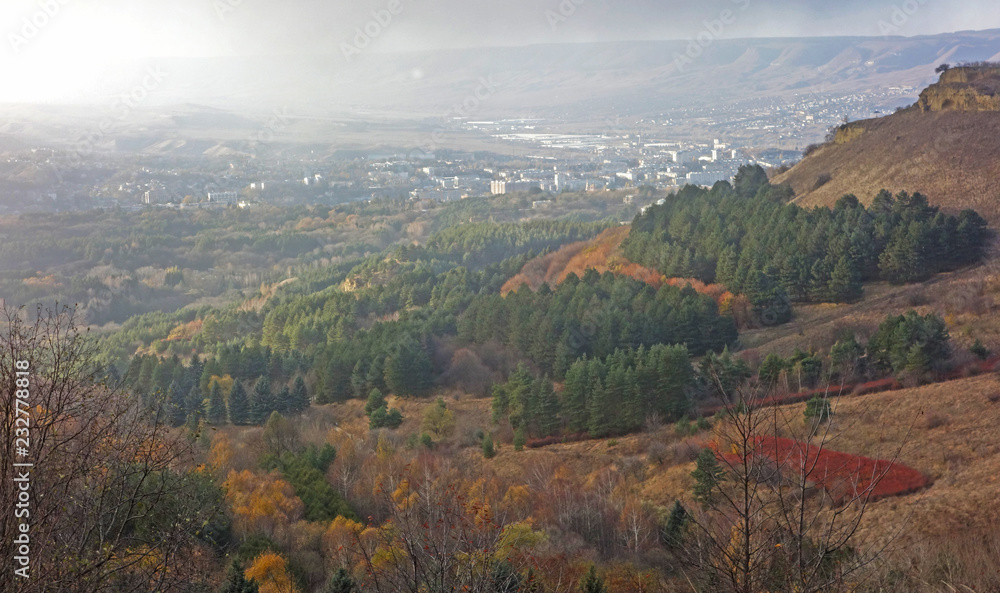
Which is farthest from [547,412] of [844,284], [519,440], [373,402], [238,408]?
[844,284]

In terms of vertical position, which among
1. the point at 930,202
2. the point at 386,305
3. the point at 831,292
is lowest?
the point at 386,305

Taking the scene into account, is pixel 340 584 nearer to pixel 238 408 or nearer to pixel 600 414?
pixel 600 414

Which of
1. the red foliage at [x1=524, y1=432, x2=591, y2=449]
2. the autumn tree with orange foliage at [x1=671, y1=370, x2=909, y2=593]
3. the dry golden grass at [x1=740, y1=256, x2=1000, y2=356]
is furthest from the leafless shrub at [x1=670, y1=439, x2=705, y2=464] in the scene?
the dry golden grass at [x1=740, y1=256, x2=1000, y2=356]

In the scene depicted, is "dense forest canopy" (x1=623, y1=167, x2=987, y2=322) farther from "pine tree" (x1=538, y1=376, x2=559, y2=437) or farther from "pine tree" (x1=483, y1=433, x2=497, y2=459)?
"pine tree" (x1=483, y1=433, x2=497, y2=459)

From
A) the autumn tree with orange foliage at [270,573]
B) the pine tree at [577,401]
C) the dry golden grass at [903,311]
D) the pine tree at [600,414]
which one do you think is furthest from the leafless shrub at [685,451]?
the autumn tree with orange foliage at [270,573]

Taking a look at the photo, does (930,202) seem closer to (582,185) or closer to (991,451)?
(991,451)

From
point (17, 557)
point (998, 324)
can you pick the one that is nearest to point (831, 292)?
point (998, 324)

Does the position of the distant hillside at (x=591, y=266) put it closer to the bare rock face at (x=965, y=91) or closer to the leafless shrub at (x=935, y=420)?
the leafless shrub at (x=935, y=420)
